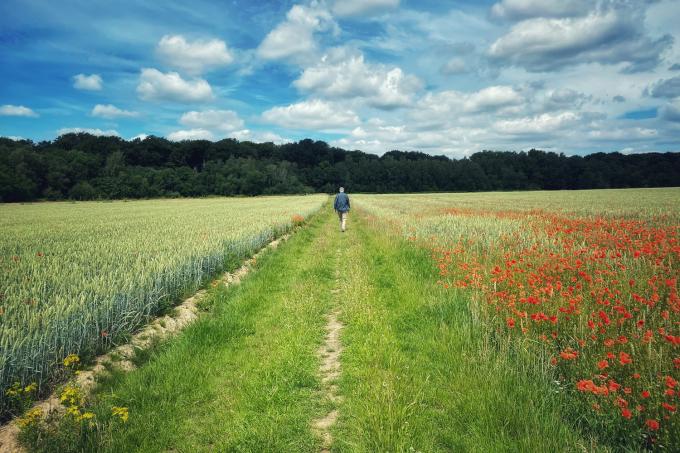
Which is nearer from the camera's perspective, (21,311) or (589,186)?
(21,311)

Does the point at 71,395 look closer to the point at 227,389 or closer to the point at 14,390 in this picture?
the point at 14,390

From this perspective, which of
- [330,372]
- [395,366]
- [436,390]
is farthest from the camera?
[330,372]

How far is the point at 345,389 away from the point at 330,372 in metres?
0.62

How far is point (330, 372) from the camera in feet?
16.2

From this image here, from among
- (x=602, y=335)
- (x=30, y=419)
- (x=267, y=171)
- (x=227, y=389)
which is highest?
(x=267, y=171)

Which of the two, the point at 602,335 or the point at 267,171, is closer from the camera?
the point at 602,335

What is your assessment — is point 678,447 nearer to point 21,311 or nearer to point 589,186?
point 21,311

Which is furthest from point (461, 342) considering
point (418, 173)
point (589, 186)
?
point (589, 186)

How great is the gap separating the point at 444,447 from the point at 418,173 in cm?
12561

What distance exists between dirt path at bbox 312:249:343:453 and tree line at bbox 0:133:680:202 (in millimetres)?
89247

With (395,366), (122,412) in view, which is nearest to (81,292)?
(122,412)

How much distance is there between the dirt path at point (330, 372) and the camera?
3732 mm

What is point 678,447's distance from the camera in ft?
8.86

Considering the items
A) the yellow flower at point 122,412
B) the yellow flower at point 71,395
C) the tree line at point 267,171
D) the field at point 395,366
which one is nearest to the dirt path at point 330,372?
the field at point 395,366
